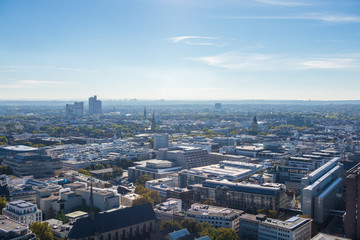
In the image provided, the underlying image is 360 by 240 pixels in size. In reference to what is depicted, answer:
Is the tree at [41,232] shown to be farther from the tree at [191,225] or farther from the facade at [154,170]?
A: the facade at [154,170]

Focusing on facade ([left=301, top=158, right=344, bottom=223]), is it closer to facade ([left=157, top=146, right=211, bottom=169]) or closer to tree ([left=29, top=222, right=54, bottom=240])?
facade ([left=157, top=146, right=211, bottom=169])

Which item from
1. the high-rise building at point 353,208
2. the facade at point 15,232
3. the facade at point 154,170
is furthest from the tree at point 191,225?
the facade at point 154,170

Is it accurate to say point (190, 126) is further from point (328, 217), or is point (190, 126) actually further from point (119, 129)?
point (328, 217)

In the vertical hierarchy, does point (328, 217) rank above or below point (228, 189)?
below

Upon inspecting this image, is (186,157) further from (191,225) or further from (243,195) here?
(191,225)

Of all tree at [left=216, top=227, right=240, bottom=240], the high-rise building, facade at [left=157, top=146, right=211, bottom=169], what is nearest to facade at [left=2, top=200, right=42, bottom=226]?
tree at [left=216, top=227, right=240, bottom=240]

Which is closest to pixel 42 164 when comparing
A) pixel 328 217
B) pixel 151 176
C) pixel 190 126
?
pixel 151 176

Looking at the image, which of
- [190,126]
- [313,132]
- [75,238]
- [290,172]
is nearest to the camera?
[75,238]
